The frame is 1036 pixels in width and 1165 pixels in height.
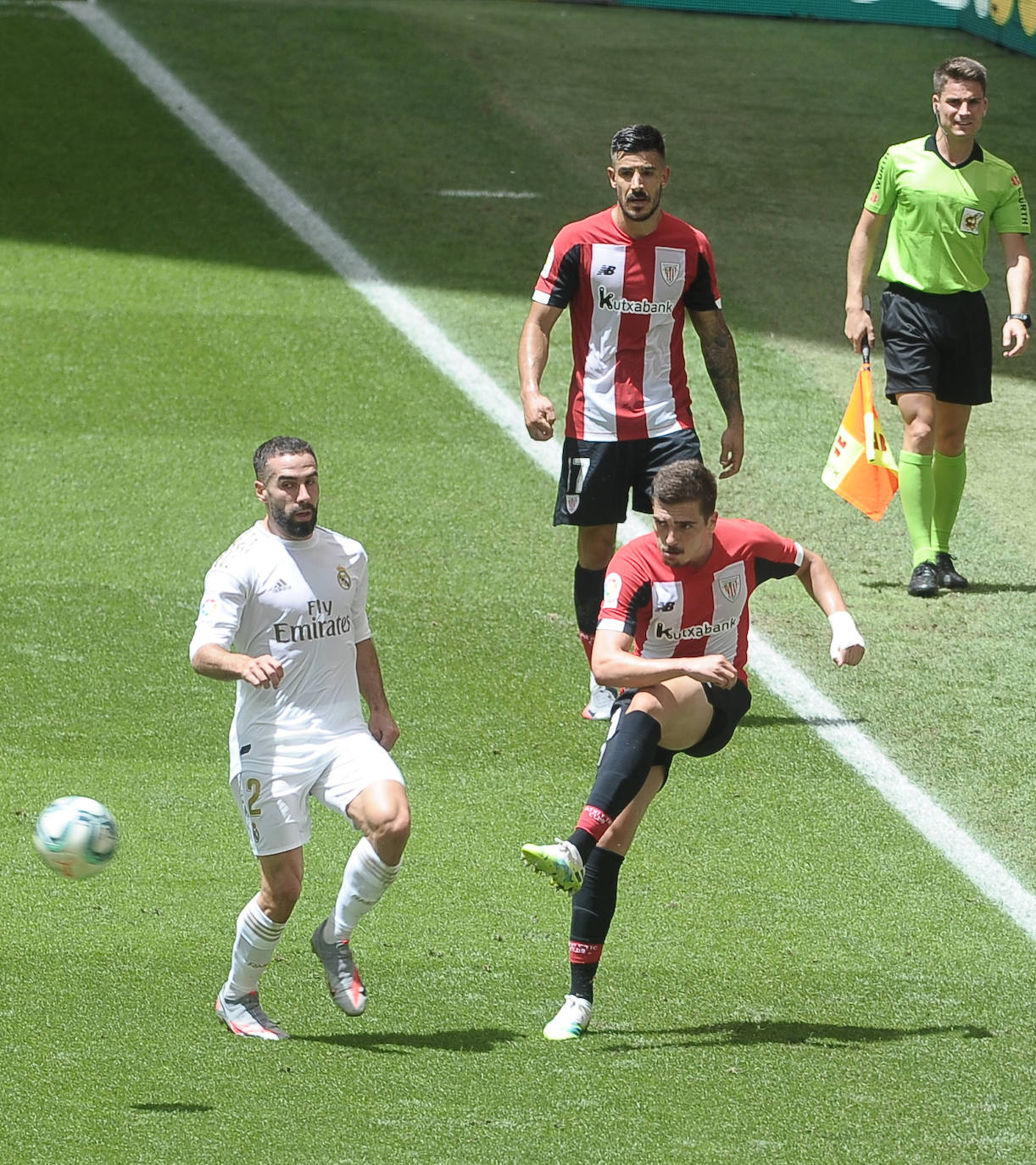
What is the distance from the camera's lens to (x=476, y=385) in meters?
13.5

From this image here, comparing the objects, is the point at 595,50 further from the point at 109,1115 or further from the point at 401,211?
the point at 109,1115

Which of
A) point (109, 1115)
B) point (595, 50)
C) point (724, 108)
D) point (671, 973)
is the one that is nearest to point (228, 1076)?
point (109, 1115)

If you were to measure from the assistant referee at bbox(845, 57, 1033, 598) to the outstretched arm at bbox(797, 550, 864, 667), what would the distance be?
3.53 metres

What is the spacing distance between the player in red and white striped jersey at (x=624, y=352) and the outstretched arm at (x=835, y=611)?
1838mm

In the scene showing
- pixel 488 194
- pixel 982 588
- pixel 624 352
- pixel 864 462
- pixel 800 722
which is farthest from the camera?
pixel 488 194

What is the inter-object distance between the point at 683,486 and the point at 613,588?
0.50 metres

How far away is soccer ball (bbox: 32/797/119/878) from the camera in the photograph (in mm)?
5988

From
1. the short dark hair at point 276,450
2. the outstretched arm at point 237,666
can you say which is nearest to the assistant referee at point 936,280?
the short dark hair at point 276,450

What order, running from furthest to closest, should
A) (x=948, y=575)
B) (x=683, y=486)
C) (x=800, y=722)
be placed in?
(x=948, y=575)
(x=800, y=722)
(x=683, y=486)

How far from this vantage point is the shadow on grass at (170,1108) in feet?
18.9

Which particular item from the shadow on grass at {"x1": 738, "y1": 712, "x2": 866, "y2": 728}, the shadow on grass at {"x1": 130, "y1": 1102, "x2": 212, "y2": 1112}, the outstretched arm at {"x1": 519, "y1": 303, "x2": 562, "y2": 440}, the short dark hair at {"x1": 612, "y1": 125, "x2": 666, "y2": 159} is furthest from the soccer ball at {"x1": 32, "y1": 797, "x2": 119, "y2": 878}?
the shadow on grass at {"x1": 738, "y1": 712, "x2": 866, "y2": 728}

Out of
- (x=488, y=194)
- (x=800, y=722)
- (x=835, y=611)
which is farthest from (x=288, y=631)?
(x=488, y=194)

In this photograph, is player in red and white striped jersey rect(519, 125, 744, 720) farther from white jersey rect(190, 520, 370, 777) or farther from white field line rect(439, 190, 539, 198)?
white field line rect(439, 190, 539, 198)

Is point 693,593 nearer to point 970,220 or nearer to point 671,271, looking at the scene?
point 671,271
